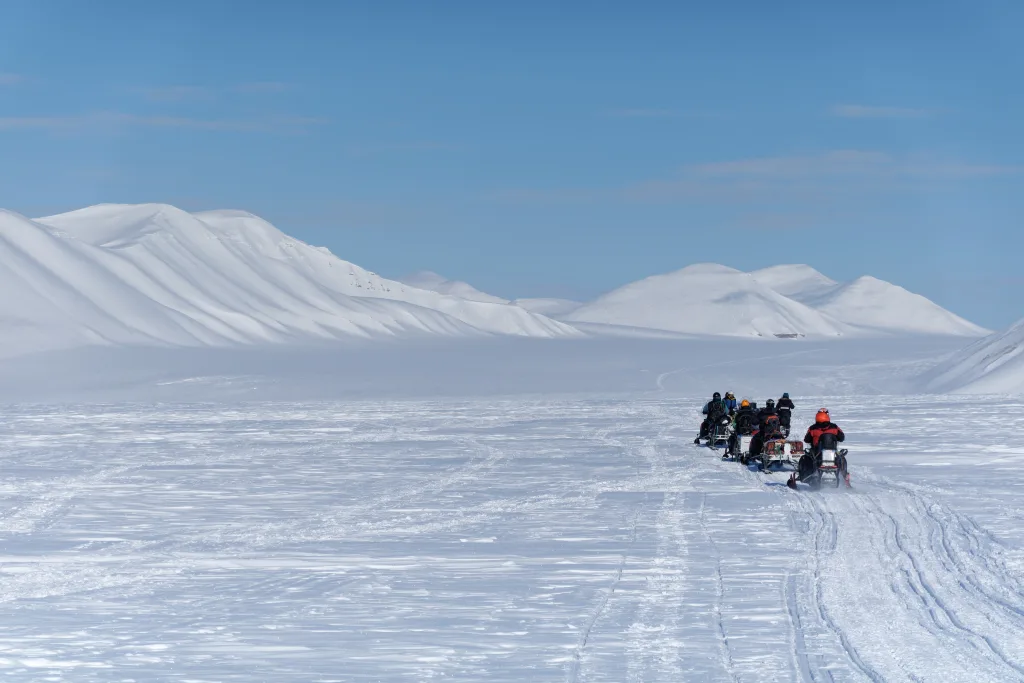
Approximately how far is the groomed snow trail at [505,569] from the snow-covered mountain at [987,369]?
2788 centimetres

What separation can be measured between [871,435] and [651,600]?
62.4 feet

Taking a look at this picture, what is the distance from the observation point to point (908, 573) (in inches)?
410

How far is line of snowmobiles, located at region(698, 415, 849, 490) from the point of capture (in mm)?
16672

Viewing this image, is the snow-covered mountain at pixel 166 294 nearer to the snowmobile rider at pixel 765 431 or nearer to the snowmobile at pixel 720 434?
the snowmobile at pixel 720 434

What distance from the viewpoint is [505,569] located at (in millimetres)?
10961

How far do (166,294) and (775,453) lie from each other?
114 metres

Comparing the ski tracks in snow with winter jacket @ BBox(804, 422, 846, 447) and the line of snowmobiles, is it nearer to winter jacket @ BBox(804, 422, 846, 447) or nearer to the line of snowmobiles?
the line of snowmobiles

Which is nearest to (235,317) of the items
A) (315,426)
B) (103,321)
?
(103,321)

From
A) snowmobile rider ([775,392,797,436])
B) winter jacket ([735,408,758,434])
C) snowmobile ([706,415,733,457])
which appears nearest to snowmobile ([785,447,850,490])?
snowmobile rider ([775,392,797,436])

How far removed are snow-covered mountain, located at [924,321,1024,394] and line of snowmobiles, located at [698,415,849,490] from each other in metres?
25.9

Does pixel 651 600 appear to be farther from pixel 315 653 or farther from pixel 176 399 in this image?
pixel 176 399

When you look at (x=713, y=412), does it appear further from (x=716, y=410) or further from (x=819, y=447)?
(x=819, y=447)

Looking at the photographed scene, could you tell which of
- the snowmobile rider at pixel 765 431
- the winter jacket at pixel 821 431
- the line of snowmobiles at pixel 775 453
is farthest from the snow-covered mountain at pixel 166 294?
the winter jacket at pixel 821 431

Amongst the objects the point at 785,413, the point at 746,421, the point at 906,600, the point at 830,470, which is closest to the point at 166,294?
the point at 746,421
